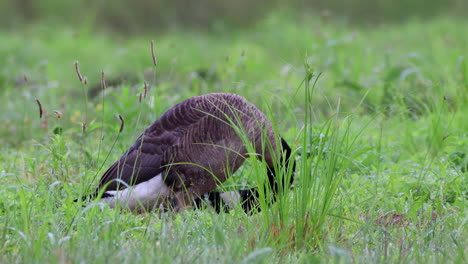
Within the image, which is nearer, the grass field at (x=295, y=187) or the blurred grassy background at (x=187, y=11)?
the grass field at (x=295, y=187)

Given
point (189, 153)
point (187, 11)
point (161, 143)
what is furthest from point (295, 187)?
point (187, 11)

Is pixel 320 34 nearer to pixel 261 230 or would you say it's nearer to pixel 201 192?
pixel 201 192

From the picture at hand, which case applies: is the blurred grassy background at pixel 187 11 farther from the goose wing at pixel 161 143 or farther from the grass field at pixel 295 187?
the goose wing at pixel 161 143

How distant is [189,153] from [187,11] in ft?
34.8

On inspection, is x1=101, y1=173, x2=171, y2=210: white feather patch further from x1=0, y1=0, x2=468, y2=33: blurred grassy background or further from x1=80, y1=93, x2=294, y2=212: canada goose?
x1=0, y1=0, x2=468, y2=33: blurred grassy background

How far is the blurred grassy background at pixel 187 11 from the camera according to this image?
539 inches

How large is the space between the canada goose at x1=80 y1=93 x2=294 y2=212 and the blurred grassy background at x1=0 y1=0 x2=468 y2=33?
382 inches

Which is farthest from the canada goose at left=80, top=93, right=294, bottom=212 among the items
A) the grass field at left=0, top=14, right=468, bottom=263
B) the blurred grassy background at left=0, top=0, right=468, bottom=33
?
the blurred grassy background at left=0, top=0, right=468, bottom=33

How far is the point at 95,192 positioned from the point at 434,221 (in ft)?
6.17

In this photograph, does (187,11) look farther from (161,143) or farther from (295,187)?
(295,187)

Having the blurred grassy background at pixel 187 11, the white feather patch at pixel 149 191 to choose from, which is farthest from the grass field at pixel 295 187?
the blurred grassy background at pixel 187 11

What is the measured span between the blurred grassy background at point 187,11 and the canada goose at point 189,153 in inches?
382

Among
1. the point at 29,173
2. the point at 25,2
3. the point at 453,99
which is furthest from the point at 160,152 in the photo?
the point at 25,2

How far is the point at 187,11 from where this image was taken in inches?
558
